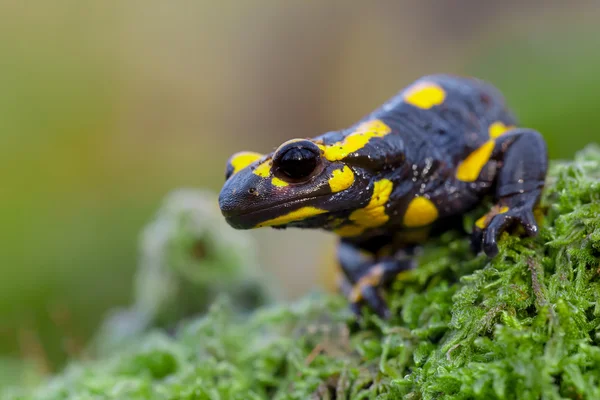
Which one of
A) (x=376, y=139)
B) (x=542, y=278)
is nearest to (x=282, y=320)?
(x=376, y=139)

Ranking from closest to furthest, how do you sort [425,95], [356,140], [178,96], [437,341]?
[437,341] → [356,140] → [425,95] → [178,96]

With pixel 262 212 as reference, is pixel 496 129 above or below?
above

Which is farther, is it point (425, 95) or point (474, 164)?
point (425, 95)

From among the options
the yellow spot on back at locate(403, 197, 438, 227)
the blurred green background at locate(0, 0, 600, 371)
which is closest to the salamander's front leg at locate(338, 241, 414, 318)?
the yellow spot on back at locate(403, 197, 438, 227)

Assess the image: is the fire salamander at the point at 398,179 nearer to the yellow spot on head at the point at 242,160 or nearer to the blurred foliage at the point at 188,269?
the yellow spot on head at the point at 242,160

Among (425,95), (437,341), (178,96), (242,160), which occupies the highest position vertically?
(178,96)

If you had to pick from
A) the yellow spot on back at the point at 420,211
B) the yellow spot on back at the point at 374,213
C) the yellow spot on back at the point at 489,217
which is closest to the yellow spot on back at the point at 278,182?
the yellow spot on back at the point at 374,213

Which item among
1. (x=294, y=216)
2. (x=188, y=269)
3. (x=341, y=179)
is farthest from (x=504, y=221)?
(x=188, y=269)

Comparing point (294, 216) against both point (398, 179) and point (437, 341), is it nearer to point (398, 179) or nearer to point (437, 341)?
point (398, 179)
